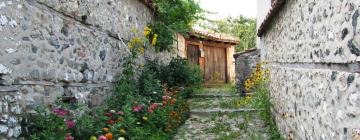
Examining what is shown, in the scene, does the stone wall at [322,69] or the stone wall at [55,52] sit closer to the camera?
the stone wall at [322,69]

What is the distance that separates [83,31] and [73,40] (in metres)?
0.34

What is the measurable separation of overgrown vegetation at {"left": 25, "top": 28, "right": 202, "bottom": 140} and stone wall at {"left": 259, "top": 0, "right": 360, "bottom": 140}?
6.31 ft

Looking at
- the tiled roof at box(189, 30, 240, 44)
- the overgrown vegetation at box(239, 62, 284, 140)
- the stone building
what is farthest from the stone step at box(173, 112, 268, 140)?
the stone building

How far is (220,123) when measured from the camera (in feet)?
21.9

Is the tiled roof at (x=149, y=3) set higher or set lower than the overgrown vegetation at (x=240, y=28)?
lower

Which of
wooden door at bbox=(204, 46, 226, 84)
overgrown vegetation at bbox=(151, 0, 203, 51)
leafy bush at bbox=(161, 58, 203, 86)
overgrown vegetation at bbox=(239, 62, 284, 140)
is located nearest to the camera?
overgrown vegetation at bbox=(239, 62, 284, 140)

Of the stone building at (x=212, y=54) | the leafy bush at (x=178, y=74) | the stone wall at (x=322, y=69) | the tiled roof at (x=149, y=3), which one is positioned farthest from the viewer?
the stone building at (x=212, y=54)

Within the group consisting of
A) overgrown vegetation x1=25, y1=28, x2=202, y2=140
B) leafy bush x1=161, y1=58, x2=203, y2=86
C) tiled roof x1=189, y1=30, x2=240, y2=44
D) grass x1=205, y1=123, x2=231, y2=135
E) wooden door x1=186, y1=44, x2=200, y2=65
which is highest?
tiled roof x1=189, y1=30, x2=240, y2=44

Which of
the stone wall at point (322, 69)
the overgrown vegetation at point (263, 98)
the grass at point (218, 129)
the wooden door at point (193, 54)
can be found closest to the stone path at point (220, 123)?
the grass at point (218, 129)

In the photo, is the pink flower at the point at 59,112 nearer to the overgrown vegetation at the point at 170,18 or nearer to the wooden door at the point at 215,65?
the overgrown vegetation at the point at 170,18

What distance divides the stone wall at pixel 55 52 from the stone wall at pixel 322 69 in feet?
8.36

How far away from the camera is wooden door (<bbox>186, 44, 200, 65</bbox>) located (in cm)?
1455

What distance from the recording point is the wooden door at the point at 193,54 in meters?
14.6

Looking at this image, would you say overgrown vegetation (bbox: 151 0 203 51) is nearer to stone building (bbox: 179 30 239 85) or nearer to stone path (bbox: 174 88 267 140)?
stone path (bbox: 174 88 267 140)
